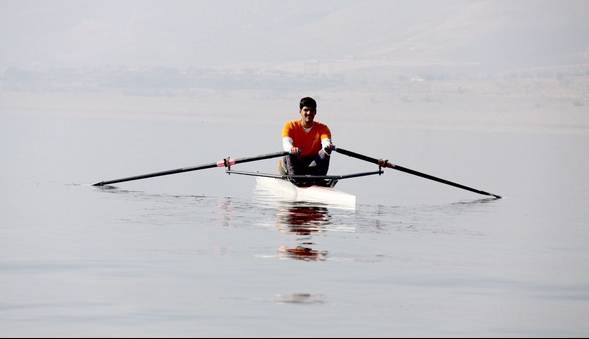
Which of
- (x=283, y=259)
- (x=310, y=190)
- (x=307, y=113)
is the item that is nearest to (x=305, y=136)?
(x=307, y=113)

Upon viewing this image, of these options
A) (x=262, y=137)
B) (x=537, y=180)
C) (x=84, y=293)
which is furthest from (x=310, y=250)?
(x=262, y=137)

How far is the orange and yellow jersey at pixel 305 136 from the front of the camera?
27797 mm

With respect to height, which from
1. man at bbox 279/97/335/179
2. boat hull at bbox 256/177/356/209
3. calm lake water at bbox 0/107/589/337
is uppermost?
man at bbox 279/97/335/179

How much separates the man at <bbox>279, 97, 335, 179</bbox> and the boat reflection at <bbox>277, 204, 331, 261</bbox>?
1.27 meters

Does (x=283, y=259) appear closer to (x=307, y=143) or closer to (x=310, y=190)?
(x=310, y=190)

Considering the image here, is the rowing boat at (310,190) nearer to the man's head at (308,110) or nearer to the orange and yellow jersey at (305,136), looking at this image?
the orange and yellow jersey at (305,136)

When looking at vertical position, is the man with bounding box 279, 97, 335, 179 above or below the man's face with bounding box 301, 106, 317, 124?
below

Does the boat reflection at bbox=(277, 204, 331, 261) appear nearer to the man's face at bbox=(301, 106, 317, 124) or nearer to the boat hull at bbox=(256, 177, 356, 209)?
the boat hull at bbox=(256, 177, 356, 209)

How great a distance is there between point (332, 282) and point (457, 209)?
10955 millimetres

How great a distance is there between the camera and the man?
27.6 metres

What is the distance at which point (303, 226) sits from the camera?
23.6m

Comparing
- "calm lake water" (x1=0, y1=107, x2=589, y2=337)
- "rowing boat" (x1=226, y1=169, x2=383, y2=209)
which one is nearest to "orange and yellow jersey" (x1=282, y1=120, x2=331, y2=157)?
"rowing boat" (x1=226, y1=169, x2=383, y2=209)

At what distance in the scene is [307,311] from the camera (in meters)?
15.8

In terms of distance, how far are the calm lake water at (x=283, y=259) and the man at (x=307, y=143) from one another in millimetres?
981
